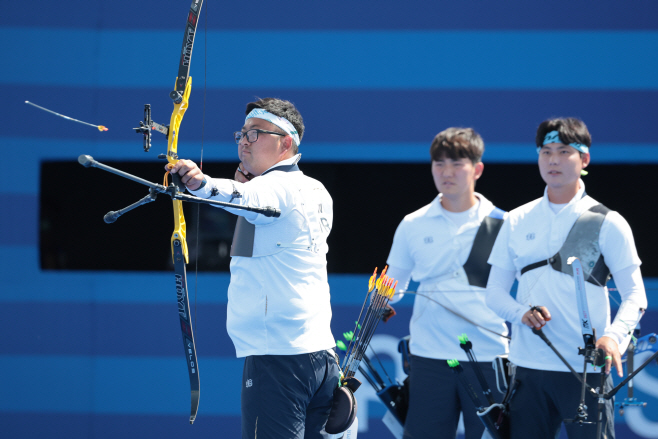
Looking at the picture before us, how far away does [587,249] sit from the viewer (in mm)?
2396

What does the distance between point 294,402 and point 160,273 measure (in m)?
1.85

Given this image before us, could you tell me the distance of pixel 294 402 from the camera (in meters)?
2.00

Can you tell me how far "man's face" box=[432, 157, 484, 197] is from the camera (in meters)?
2.95

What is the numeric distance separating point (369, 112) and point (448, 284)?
1.17 meters

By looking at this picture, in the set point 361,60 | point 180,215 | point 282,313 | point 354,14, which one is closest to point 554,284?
point 282,313

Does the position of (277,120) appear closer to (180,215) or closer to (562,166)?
(180,215)

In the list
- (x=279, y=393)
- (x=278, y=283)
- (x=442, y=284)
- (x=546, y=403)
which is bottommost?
(x=546, y=403)

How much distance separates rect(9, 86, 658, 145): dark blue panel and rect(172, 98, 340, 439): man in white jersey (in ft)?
5.12

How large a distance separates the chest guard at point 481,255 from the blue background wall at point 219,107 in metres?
0.78

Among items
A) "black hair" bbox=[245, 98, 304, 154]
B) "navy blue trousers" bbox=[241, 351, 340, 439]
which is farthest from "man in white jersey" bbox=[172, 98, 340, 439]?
"black hair" bbox=[245, 98, 304, 154]

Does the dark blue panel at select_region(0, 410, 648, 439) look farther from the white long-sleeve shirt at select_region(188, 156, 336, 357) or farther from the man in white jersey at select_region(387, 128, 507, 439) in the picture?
the white long-sleeve shirt at select_region(188, 156, 336, 357)

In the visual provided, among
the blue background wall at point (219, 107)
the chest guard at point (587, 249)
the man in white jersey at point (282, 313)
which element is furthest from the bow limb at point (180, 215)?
the blue background wall at point (219, 107)

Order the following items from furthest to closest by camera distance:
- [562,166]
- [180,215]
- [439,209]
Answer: [439,209] < [562,166] < [180,215]

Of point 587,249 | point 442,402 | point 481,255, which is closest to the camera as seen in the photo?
point 587,249
